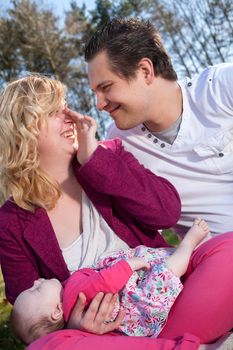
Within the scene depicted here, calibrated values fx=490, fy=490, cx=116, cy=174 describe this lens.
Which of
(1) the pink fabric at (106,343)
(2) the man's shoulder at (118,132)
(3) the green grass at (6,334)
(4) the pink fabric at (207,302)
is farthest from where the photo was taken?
(3) the green grass at (6,334)

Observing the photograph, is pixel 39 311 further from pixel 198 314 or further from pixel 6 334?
pixel 6 334

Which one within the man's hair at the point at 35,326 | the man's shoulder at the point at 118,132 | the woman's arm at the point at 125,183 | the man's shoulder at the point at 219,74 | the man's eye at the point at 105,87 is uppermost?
the man's eye at the point at 105,87

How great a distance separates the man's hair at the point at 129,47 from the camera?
2947 mm

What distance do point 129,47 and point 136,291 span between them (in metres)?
1.58

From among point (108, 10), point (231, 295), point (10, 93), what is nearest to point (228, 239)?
point (231, 295)

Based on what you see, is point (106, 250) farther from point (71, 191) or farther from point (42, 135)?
point (42, 135)

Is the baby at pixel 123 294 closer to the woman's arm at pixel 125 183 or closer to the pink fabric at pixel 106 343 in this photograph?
the pink fabric at pixel 106 343

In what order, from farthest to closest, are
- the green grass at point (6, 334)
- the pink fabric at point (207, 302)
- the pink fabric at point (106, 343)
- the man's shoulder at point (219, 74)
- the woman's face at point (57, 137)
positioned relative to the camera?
the green grass at point (6, 334)
the man's shoulder at point (219, 74)
the woman's face at point (57, 137)
the pink fabric at point (207, 302)
the pink fabric at point (106, 343)

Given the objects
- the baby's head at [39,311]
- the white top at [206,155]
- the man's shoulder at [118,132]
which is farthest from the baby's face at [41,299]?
the man's shoulder at [118,132]

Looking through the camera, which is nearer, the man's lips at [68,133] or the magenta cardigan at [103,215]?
the magenta cardigan at [103,215]

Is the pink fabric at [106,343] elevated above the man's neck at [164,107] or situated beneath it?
situated beneath

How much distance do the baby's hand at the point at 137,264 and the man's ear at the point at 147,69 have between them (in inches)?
49.9

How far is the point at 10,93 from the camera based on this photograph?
260 centimetres

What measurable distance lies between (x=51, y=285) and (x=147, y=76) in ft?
4.80
